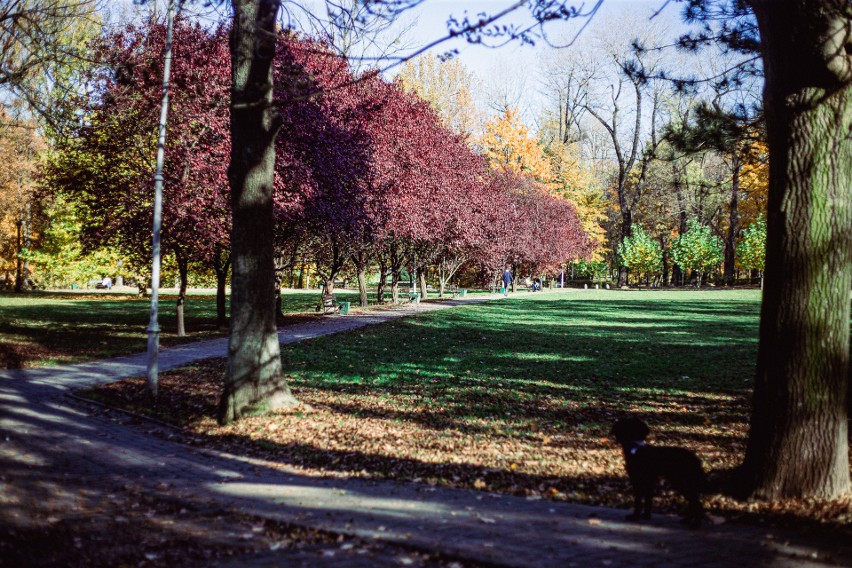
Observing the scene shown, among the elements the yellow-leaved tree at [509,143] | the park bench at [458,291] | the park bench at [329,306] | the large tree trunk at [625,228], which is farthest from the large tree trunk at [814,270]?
the large tree trunk at [625,228]

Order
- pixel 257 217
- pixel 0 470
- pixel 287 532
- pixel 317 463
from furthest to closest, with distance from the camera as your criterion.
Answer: pixel 257 217, pixel 317 463, pixel 0 470, pixel 287 532

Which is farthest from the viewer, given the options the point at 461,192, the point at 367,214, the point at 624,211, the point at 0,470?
the point at 624,211

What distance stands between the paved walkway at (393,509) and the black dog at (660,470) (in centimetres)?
15

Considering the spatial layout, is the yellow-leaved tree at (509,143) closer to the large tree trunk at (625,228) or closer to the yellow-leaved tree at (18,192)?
the large tree trunk at (625,228)

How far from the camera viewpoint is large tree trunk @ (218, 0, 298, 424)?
7676 mm

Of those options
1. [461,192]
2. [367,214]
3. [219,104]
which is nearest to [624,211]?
[461,192]

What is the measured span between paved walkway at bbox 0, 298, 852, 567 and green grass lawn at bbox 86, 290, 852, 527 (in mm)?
435

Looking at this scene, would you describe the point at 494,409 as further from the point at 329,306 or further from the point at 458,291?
the point at 458,291

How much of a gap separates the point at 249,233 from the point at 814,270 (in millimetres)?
6169

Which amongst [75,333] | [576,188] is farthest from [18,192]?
[576,188]

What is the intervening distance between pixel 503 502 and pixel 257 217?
16.0 ft

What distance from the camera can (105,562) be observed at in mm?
3713

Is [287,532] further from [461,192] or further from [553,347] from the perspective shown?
[461,192]

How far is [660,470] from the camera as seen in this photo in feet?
13.9
